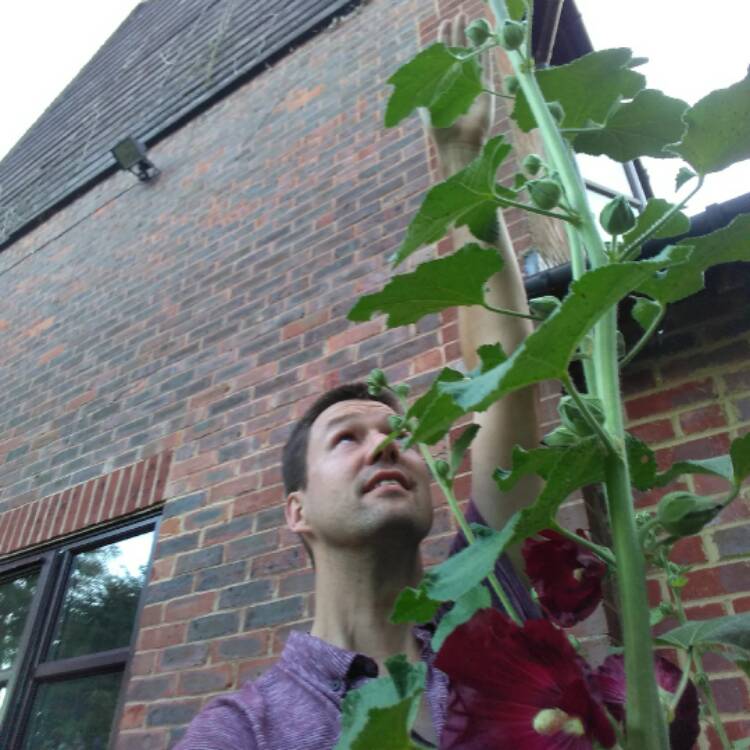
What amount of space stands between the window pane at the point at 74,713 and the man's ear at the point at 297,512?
1.46 metres

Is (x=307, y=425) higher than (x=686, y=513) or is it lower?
higher

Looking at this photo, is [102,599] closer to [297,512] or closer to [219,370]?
[219,370]

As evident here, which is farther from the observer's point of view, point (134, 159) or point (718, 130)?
point (134, 159)

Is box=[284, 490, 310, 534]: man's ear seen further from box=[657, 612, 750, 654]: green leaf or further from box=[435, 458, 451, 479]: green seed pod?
box=[657, 612, 750, 654]: green leaf

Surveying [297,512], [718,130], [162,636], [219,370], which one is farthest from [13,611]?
[718,130]

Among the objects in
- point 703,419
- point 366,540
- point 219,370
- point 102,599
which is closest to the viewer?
point 366,540

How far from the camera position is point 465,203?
649 mm

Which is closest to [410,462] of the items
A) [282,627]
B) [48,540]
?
[282,627]

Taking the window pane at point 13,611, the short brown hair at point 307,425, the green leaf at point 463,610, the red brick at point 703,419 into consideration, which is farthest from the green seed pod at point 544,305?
the window pane at point 13,611

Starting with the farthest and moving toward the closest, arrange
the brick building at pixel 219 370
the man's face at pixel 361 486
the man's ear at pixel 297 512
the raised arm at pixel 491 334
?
the brick building at pixel 219 370, the man's ear at pixel 297 512, the man's face at pixel 361 486, the raised arm at pixel 491 334

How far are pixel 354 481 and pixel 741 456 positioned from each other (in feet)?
2.99

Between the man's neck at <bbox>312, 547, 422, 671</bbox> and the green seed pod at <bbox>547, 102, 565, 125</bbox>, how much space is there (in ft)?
2.92

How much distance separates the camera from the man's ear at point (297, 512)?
1.58 m

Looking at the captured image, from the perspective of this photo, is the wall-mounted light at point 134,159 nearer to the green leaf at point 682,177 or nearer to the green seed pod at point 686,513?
the green leaf at point 682,177
